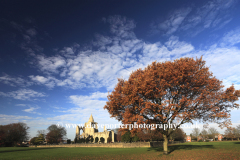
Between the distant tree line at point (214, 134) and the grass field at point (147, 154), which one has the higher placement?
the grass field at point (147, 154)

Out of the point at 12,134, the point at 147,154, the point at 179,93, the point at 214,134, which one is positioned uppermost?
the point at 179,93

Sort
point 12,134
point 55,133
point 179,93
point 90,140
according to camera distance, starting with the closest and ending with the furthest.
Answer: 1. point 179,93
2. point 12,134
3. point 90,140
4. point 55,133

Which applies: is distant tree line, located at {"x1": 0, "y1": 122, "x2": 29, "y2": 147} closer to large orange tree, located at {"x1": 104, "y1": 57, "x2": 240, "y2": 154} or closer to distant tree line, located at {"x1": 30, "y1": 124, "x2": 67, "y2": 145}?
distant tree line, located at {"x1": 30, "y1": 124, "x2": 67, "y2": 145}

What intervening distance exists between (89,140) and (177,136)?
58752 millimetres

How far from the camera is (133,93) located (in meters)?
19.7

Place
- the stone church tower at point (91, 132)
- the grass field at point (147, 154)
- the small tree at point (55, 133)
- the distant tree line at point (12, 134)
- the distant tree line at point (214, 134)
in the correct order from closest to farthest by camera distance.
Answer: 1. the grass field at point (147, 154)
2. the distant tree line at point (12, 134)
3. the distant tree line at point (214, 134)
4. the small tree at point (55, 133)
5. the stone church tower at point (91, 132)

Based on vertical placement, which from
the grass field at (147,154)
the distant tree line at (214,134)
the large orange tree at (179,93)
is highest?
the large orange tree at (179,93)

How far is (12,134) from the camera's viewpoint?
74.6 metres

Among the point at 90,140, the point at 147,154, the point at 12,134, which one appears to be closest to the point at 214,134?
the point at 90,140

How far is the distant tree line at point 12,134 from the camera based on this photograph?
2783 inches

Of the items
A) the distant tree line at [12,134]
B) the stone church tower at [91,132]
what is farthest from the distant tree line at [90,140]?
the distant tree line at [12,134]

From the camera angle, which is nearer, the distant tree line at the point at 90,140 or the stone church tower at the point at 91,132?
the distant tree line at the point at 90,140

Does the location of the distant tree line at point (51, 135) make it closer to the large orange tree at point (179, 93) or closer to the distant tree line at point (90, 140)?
the distant tree line at point (90, 140)

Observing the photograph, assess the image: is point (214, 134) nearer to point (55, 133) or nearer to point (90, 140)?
point (90, 140)
